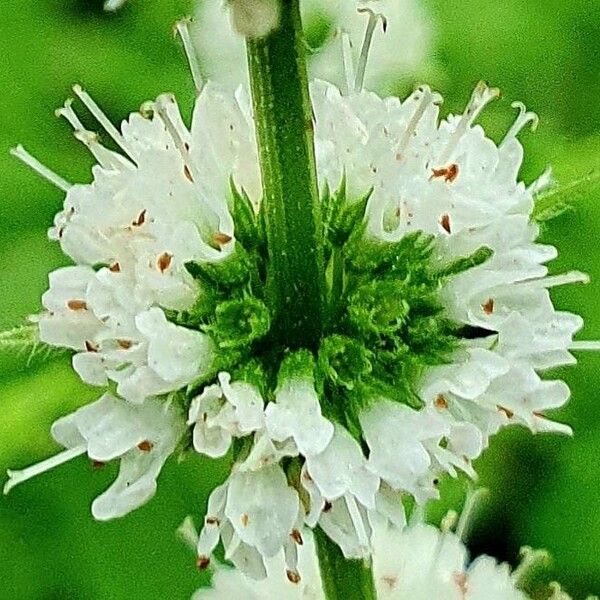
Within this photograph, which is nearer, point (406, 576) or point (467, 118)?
point (467, 118)

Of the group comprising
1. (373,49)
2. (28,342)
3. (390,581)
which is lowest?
(390,581)

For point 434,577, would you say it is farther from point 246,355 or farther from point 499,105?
point 499,105

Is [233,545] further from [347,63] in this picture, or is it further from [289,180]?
[347,63]

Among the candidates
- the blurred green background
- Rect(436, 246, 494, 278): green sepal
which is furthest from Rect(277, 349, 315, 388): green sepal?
the blurred green background

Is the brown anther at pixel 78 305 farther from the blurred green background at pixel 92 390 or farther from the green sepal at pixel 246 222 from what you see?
the blurred green background at pixel 92 390

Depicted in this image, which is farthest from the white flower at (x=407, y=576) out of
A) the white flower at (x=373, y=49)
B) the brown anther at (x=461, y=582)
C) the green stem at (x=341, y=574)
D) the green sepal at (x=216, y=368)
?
the white flower at (x=373, y=49)

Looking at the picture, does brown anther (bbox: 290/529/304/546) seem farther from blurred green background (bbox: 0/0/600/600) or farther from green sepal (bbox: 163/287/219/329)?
blurred green background (bbox: 0/0/600/600)

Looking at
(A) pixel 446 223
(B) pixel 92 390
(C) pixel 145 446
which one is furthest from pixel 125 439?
(B) pixel 92 390

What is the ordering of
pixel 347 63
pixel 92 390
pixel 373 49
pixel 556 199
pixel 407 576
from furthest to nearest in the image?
pixel 373 49
pixel 92 390
pixel 407 576
pixel 347 63
pixel 556 199
